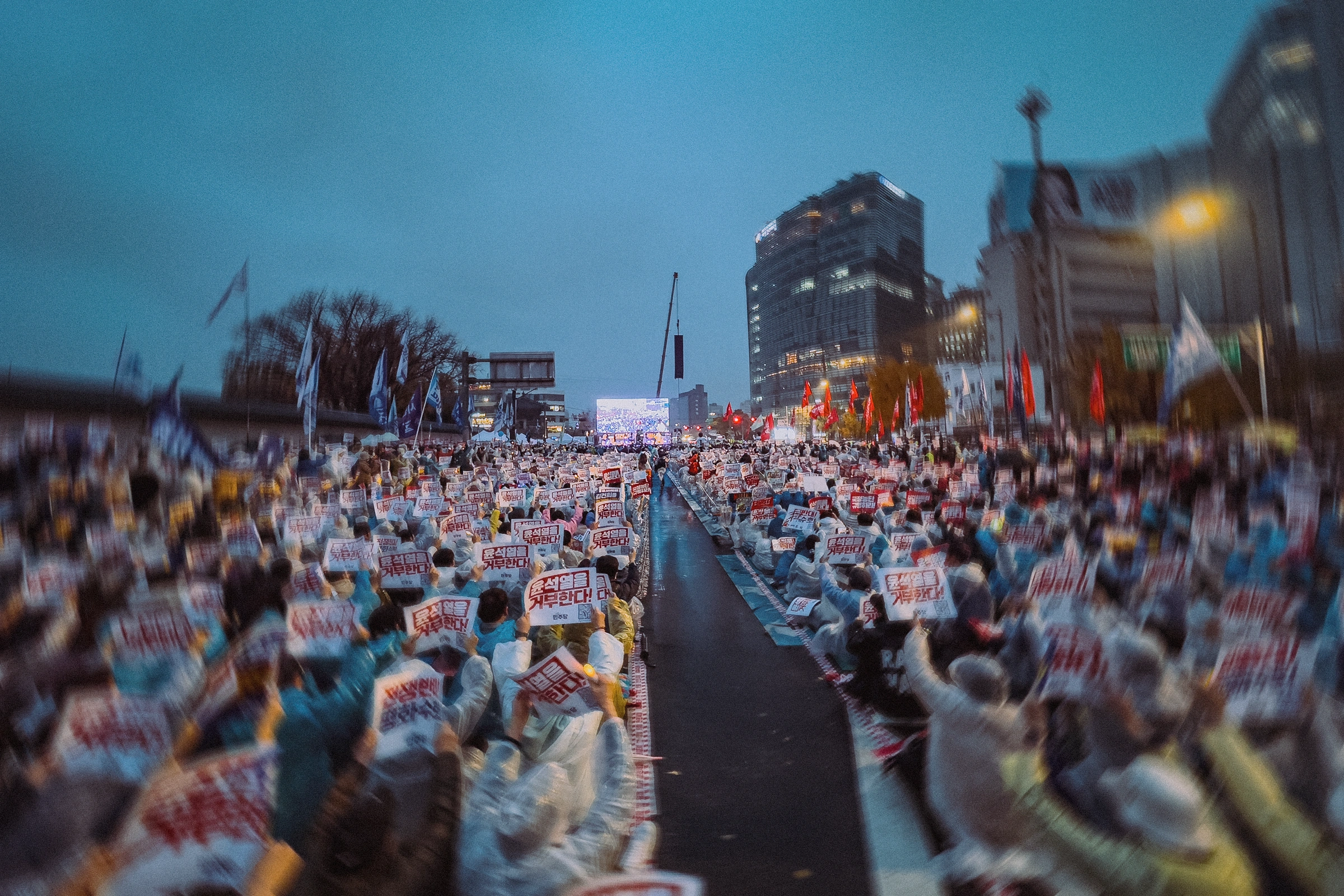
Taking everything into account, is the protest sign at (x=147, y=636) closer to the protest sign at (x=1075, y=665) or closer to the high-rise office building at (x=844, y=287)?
the protest sign at (x=1075, y=665)

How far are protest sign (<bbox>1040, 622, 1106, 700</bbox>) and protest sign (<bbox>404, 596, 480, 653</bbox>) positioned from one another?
389 centimetres

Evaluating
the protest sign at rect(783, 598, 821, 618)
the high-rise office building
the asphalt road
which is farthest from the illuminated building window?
the high-rise office building

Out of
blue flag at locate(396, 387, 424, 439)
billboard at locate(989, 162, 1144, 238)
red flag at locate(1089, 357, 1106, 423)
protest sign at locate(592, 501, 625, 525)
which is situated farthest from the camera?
billboard at locate(989, 162, 1144, 238)

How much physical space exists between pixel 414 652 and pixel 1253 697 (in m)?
4.99

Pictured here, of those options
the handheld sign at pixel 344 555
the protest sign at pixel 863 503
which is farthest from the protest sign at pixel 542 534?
the protest sign at pixel 863 503

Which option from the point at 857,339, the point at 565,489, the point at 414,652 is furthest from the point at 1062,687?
the point at 857,339

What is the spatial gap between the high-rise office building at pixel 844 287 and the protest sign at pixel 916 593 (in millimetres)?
103964

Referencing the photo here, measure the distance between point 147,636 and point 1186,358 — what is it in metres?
13.1

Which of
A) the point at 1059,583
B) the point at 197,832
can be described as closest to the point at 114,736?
the point at 197,832

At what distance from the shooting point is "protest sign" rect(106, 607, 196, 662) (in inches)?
170

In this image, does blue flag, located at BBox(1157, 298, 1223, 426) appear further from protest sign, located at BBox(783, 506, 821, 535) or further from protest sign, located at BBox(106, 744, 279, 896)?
protest sign, located at BBox(106, 744, 279, 896)

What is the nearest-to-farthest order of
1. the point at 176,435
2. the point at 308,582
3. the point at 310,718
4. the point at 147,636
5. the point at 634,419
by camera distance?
1. the point at 310,718
2. the point at 147,636
3. the point at 308,582
4. the point at 176,435
5. the point at 634,419

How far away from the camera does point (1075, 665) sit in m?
3.86

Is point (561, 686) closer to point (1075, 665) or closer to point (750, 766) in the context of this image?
point (750, 766)
